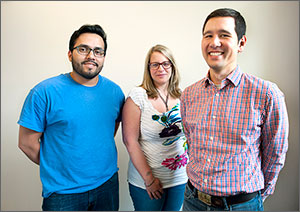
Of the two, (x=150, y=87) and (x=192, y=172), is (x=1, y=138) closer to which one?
(x=150, y=87)

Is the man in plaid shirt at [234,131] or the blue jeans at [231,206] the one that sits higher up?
the man in plaid shirt at [234,131]

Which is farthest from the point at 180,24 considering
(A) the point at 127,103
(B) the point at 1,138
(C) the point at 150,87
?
(B) the point at 1,138

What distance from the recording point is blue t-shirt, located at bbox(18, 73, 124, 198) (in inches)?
48.6

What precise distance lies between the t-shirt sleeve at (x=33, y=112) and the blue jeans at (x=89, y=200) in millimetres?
461

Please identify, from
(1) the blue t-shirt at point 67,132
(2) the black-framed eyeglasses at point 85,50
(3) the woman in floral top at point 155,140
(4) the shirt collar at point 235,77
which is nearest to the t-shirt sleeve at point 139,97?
(3) the woman in floral top at point 155,140

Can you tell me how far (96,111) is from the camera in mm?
1351

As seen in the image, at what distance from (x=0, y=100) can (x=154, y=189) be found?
5.53ft

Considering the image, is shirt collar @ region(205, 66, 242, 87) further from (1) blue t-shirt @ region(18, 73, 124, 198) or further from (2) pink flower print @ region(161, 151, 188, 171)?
(1) blue t-shirt @ region(18, 73, 124, 198)

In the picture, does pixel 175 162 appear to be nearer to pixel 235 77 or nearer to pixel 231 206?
pixel 231 206

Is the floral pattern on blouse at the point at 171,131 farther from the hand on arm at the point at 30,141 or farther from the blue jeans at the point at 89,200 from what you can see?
the hand on arm at the point at 30,141

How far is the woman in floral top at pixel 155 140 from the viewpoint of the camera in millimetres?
1446

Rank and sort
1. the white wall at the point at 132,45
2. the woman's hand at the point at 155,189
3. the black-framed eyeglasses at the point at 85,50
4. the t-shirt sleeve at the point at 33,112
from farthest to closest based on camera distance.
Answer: the white wall at the point at 132,45 < the woman's hand at the point at 155,189 < the black-framed eyeglasses at the point at 85,50 < the t-shirt sleeve at the point at 33,112

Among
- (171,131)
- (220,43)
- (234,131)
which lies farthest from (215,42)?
(171,131)

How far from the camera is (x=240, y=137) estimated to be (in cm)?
98
